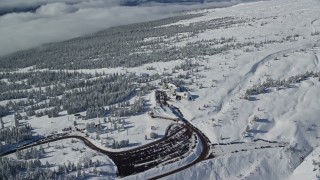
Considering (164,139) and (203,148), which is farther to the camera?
(164,139)

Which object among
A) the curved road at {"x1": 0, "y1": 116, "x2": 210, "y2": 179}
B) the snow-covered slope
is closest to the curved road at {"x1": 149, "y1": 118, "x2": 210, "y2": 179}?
the curved road at {"x1": 0, "y1": 116, "x2": 210, "y2": 179}

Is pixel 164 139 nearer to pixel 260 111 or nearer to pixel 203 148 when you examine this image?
pixel 203 148

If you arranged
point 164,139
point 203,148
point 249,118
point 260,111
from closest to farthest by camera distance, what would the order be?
point 203,148 < point 164,139 < point 249,118 < point 260,111

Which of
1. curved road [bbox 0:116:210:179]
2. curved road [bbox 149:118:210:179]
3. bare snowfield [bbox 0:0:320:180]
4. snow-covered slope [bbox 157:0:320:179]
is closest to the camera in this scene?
curved road [bbox 149:118:210:179]

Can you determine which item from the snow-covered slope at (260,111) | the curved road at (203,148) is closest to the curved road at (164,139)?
the curved road at (203,148)

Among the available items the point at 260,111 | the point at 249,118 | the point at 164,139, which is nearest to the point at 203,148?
the point at 164,139

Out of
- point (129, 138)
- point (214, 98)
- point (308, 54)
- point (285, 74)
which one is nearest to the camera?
point (129, 138)

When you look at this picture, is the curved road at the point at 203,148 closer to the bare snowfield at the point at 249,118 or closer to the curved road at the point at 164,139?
the curved road at the point at 164,139

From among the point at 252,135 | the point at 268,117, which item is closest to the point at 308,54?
the point at 268,117

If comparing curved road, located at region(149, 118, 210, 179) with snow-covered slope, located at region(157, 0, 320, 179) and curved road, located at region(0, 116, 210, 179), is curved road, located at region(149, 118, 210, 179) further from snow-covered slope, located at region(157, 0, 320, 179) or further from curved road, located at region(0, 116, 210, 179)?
snow-covered slope, located at region(157, 0, 320, 179)

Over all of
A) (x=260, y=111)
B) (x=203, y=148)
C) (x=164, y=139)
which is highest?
(x=260, y=111)

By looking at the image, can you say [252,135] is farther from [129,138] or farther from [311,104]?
[129,138]
